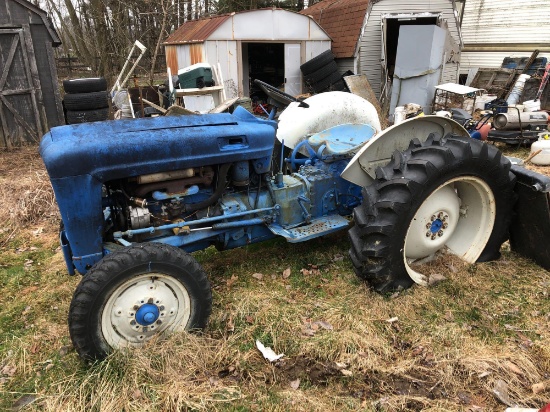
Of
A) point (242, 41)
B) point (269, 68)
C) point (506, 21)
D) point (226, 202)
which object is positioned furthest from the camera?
point (506, 21)

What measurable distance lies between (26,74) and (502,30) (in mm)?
13430

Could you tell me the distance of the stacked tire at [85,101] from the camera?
24.0ft

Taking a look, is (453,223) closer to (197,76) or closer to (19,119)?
(197,76)

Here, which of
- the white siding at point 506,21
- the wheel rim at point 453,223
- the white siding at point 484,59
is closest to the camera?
the wheel rim at point 453,223

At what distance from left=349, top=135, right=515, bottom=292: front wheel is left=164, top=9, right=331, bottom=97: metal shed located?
719cm

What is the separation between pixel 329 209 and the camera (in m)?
3.47

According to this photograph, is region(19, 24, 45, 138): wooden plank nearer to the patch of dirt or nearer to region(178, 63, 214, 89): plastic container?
region(178, 63, 214, 89): plastic container

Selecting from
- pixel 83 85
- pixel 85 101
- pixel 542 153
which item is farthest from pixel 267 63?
pixel 542 153

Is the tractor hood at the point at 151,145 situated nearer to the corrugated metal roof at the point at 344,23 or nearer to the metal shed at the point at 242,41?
the metal shed at the point at 242,41

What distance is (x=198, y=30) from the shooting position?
998 centimetres

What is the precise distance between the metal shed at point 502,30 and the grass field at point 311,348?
1183 centimetres

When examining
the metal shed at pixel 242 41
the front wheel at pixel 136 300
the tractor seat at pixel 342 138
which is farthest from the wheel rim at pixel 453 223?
the metal shed at pixel 242 41

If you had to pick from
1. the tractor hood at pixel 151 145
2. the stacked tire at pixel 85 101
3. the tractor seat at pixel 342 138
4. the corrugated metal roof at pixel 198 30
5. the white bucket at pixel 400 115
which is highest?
the corrugated metal roof at pixel 198 30

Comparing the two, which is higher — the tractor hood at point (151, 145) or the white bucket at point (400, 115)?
the tractor hood at point (151, 145)
